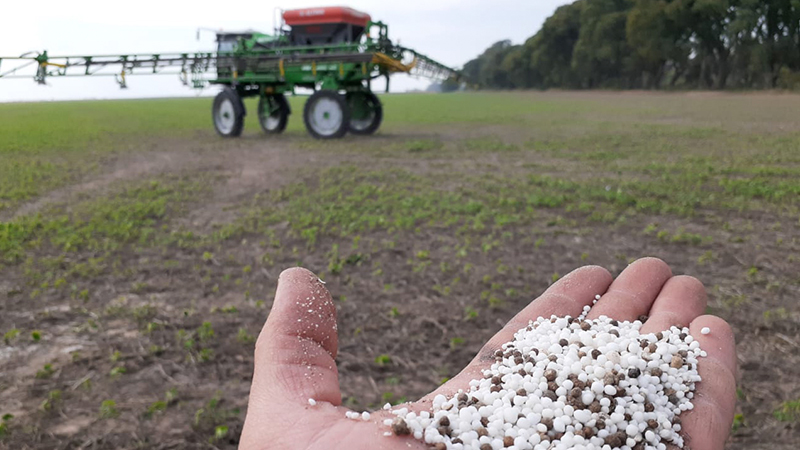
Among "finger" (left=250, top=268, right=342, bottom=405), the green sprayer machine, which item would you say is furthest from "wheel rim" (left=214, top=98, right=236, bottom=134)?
"finger" (left=250, top=268, right=342, bottom=405)

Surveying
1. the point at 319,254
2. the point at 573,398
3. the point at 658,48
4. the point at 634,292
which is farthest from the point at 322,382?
the point at 658,48

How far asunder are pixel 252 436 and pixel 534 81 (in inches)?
1644

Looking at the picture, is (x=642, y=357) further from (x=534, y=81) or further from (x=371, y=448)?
(x=534, y=81)

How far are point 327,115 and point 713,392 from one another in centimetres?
1232

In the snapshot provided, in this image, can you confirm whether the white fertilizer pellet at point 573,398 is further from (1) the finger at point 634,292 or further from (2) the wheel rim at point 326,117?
(2) the wheel rim at point 326,117

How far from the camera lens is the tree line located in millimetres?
10125

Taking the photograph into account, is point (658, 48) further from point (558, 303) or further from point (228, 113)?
point (558, 303)

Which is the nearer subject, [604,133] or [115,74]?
[115,74]

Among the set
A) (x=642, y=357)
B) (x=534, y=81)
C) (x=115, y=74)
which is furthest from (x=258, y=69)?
(x=534, y=81)

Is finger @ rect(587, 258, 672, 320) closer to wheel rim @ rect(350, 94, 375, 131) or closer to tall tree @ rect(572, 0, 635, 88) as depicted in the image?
wheel rim @ rect(350, 94, 375, 131)

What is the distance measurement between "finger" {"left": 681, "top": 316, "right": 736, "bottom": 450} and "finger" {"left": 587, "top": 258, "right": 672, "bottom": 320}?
0.31 m

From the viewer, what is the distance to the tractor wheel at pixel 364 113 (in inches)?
585

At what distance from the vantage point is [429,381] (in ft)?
11.8

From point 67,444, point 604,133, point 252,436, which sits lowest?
point 67,444
